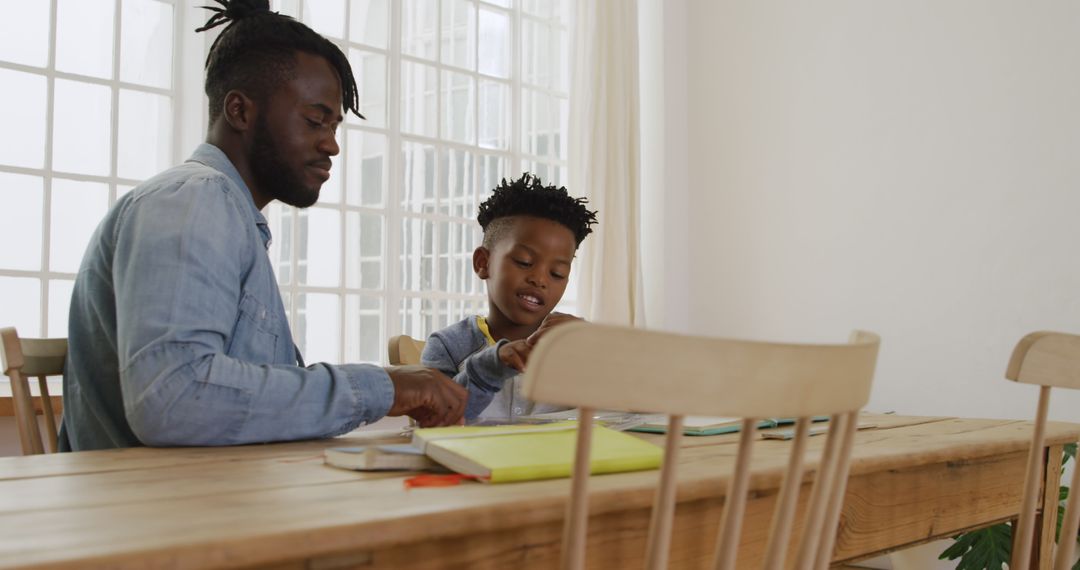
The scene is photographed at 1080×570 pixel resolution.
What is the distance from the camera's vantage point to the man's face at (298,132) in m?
1.49

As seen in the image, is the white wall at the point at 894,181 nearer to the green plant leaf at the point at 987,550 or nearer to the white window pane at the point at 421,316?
the green plant leaf at the point at 987,550

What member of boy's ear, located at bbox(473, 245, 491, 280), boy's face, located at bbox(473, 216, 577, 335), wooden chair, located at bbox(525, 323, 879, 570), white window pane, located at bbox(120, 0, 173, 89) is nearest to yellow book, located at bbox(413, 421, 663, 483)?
wooden chair, located at bbox(525, 323, 879, 570)

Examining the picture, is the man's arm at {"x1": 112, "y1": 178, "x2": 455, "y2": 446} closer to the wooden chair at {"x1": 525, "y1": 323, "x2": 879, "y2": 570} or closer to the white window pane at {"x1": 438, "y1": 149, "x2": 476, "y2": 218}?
the wooden chair at {"x1": 525, "y1": 323, "x2": 879, "y2": 570}

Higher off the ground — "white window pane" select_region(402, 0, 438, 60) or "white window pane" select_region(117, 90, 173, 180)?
"white window pane" select_region(402, 0, 438, 60)

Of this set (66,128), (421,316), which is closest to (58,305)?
(66,128)

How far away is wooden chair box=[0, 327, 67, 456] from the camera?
1402 mm

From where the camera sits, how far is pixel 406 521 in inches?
26.1

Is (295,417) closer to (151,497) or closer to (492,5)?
(151,497)

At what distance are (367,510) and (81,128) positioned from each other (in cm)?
248

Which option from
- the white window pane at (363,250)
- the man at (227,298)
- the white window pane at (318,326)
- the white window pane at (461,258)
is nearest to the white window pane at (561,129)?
the white window pane at (461,258)

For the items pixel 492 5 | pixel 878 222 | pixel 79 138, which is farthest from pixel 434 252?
pixel 878 222

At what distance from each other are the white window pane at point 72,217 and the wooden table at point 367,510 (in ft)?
5.91

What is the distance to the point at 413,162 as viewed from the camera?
362 centimetres

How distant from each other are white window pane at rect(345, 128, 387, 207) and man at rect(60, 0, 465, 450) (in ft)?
5.88
